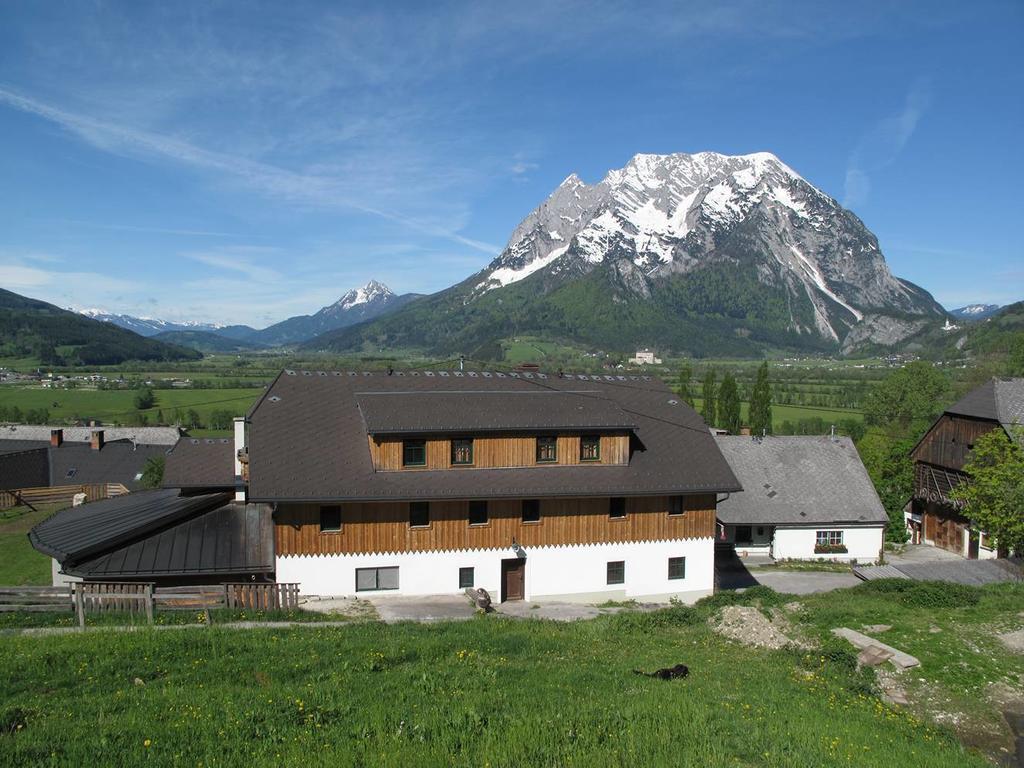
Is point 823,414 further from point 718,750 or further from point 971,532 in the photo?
point 718,750

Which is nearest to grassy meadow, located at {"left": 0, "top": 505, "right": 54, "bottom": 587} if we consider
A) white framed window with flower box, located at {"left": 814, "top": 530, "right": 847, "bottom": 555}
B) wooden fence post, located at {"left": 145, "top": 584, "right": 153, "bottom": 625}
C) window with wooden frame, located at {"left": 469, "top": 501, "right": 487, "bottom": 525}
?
wooden fence post, located at {"left": 145, "top": 584, "right": 153, "bottom": 625}

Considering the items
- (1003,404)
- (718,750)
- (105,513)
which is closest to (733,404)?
(1003,404)

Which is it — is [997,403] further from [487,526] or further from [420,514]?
[420,514]

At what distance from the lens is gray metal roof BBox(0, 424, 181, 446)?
7819 cm

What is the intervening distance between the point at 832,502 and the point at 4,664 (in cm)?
4488

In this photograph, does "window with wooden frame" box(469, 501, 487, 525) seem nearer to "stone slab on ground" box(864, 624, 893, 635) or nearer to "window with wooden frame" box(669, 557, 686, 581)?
"window with wooden frame" box(669, 557, 686, 581)

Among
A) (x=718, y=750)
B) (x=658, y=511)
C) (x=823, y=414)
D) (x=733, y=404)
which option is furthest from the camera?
(x=823, y=414)

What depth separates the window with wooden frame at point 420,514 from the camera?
2720cm

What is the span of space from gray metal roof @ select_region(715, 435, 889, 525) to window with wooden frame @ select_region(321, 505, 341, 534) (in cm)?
2708

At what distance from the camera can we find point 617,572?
29.1 metres

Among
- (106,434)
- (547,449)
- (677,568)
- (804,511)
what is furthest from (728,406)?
(106,434)

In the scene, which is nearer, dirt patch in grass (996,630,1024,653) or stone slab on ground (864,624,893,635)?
dirt patch in grass (996,630,1024,653)

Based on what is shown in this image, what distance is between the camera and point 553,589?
1115 inches

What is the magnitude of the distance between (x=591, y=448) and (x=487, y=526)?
18.2 ft
